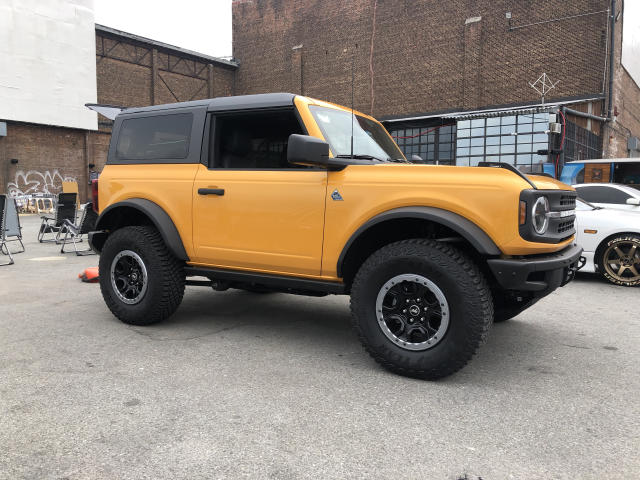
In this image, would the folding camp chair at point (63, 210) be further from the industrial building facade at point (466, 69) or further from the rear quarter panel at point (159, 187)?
the industrial building facade at point (466, 69)

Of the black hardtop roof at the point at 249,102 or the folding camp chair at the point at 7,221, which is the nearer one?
the black hardtop roof at the point at 249,102

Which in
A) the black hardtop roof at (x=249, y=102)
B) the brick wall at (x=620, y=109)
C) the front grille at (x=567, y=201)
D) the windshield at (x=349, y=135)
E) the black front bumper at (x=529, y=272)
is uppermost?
the brick wall at (x=620, y=109)

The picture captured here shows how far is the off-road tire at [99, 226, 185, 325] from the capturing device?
4398 millimetres

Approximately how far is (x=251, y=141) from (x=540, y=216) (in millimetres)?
2394

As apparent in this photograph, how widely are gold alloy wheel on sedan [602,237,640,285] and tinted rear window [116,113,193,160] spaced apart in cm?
616

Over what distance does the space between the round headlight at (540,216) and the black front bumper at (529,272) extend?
0.61ft

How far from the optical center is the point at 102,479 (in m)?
2.15

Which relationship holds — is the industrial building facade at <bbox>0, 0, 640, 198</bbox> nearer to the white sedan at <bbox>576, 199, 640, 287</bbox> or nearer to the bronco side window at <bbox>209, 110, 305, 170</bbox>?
the white sedan at <bbox>576, 199, 640, 287</bbox>

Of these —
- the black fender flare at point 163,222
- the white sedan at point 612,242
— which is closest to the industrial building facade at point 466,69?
the white sedan at point 612,242

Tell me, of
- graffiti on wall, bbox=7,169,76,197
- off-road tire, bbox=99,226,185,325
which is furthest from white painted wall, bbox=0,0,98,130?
off-road tire, bbox=99,226,185,325

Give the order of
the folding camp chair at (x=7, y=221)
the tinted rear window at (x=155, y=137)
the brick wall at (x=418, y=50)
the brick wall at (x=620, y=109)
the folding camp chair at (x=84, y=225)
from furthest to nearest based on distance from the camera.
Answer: the brick wall at (x=418, y=50), the brick wall at (x=620, y=109), the folding camp chair at (x=84, y=225), the folding camp chair at (x=7, y=221), the tinted rear window at (x=155, y=137)

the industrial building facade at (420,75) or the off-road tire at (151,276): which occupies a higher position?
the industrial building facade at (420,75)

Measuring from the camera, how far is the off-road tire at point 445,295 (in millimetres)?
3158

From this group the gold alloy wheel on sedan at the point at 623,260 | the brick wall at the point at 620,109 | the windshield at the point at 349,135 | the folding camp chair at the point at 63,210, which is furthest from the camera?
the brick wall at the point at 620,109
